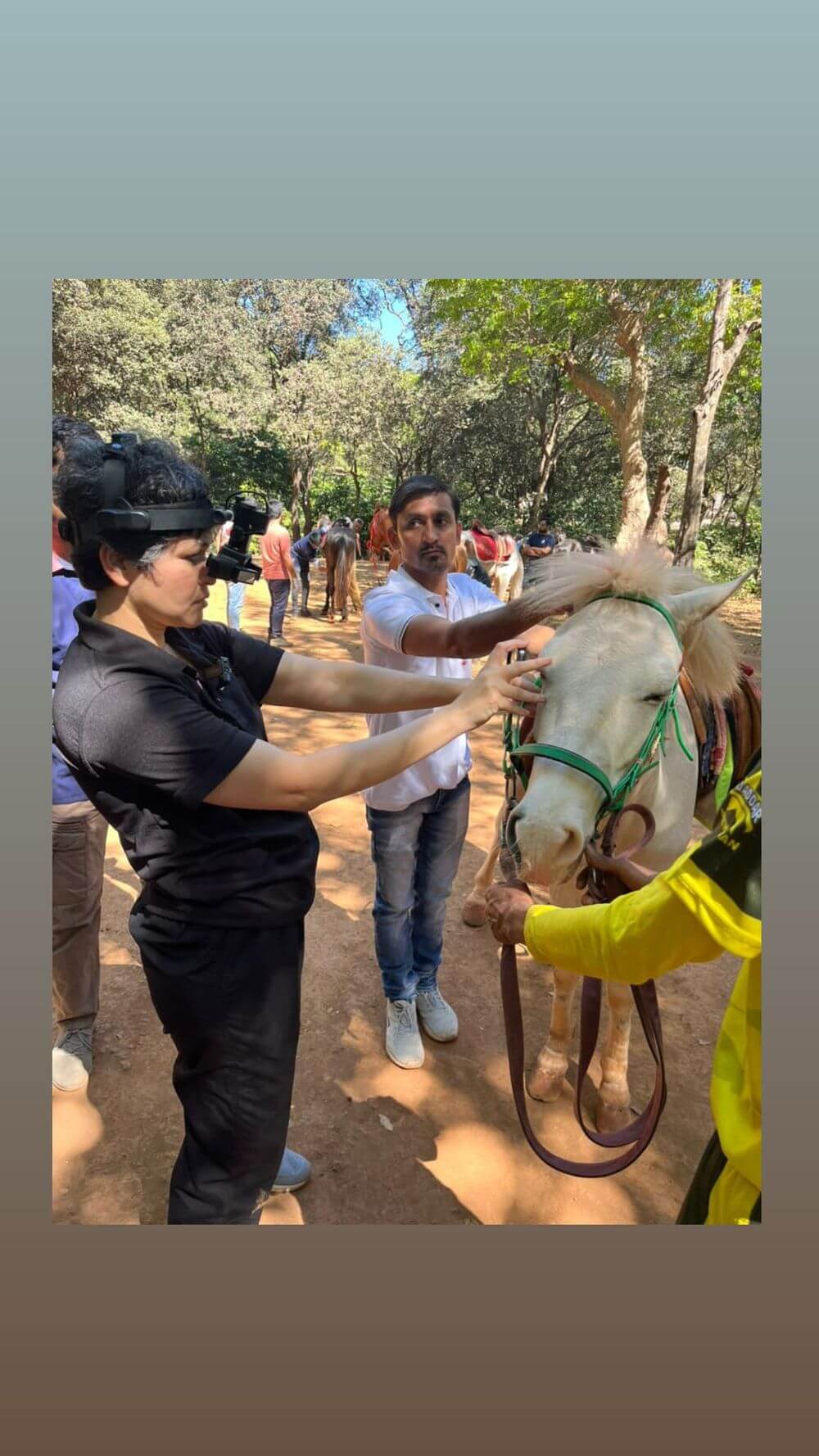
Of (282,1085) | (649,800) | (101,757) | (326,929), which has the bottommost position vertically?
(326,929)

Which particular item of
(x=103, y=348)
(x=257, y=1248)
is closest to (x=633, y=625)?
(x=257, y=1248)

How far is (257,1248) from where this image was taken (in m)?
1.62

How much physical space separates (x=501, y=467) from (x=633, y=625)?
4882 millimetres

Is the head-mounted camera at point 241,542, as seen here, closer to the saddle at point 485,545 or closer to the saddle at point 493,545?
the saddle at point 493,545

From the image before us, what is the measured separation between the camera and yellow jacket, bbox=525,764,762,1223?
1061mm

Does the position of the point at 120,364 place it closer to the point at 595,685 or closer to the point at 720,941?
the point at 595,685

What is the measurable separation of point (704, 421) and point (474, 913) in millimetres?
2797

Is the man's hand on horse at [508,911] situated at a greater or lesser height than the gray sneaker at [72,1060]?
greater

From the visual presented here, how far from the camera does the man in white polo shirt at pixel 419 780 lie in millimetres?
2305

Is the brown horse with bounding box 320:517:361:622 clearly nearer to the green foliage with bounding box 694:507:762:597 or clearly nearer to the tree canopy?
the tree canopy

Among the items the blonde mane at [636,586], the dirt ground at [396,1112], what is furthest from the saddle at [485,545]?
the blonde mane at [636,586]

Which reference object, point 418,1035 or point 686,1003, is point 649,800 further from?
point 686,1003

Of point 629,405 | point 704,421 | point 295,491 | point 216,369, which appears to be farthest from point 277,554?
point 704,421

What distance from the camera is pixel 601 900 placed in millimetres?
1733
